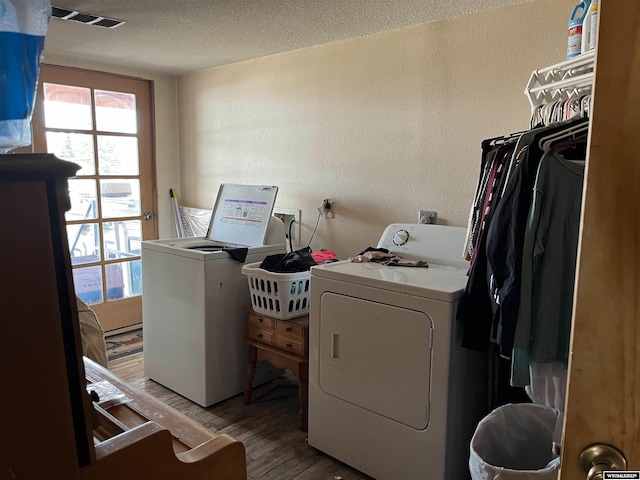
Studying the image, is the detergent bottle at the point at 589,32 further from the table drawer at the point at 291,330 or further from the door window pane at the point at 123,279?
the door window pane at the point at 123,279

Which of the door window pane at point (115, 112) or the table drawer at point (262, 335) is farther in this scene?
the door window pane at point (115, 112)

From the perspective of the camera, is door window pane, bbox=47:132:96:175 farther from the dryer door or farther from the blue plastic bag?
the blue plastic bag

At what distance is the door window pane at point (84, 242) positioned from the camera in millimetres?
3624

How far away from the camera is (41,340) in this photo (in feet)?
2.16

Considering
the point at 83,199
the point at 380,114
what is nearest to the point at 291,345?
the point at 380,114

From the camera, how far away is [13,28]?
0.65 m

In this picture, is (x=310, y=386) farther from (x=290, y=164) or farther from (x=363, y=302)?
(x=290, y=164)

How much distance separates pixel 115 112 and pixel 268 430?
2732 millimetres

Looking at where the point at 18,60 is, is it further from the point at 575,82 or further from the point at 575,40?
the point at 575,40

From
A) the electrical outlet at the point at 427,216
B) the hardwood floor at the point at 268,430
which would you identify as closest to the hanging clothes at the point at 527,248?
the electrical outlet at the point at 427,216

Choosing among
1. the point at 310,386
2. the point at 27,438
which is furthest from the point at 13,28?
the point at 310,386

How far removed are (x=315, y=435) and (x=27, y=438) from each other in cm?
173

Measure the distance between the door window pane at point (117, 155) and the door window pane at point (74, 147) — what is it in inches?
2.9

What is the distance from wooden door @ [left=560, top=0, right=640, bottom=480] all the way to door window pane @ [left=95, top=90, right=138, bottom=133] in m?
3.78
